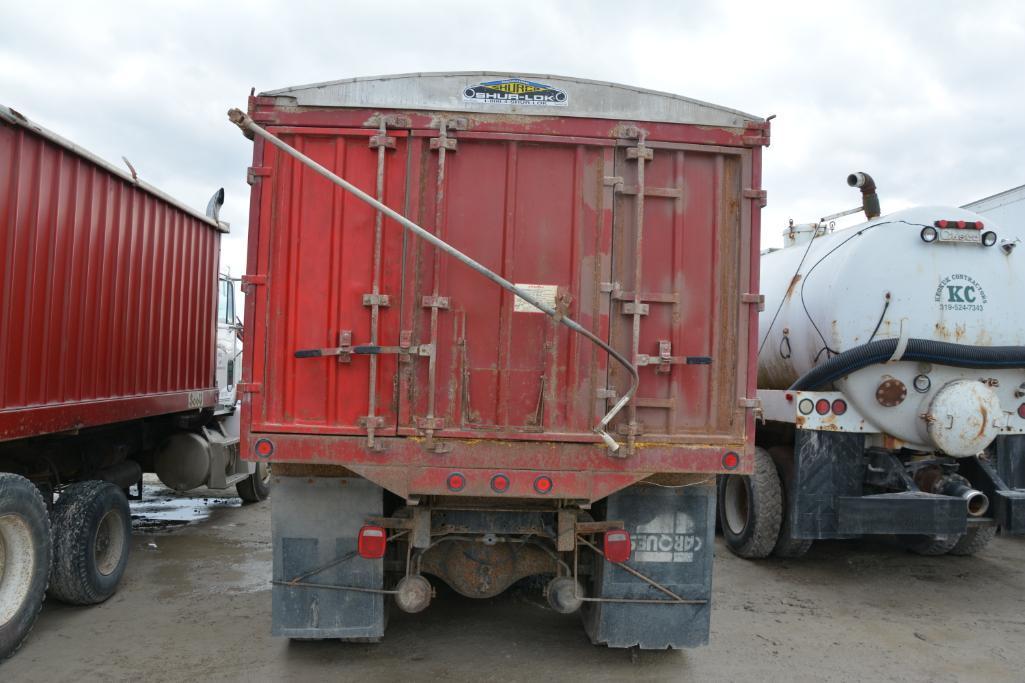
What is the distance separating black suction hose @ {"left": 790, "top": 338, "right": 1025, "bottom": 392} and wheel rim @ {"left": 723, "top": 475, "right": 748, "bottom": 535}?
1.83m

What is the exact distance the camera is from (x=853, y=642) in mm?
5340

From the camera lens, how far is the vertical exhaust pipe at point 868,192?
23.9 ft

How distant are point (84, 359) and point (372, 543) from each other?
3077 millimetres

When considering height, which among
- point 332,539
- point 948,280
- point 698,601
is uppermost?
point 948,280

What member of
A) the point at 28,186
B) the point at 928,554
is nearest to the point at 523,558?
the point at 28,186

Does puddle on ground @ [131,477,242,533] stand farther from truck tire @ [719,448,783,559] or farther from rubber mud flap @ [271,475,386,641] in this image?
truck tire @ [719,448,783,559]

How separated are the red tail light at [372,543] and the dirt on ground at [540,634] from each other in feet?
2.64

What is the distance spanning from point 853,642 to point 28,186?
20.9 ft

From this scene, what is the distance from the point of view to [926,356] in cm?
620

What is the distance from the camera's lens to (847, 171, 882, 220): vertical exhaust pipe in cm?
729

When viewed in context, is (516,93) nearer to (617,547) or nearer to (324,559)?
(617,547)

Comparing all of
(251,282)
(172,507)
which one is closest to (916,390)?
(251,282)

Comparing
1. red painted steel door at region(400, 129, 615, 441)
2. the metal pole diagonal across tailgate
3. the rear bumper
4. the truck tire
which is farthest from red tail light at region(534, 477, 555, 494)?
the truck tire

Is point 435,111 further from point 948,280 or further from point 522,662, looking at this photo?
point 948,280
